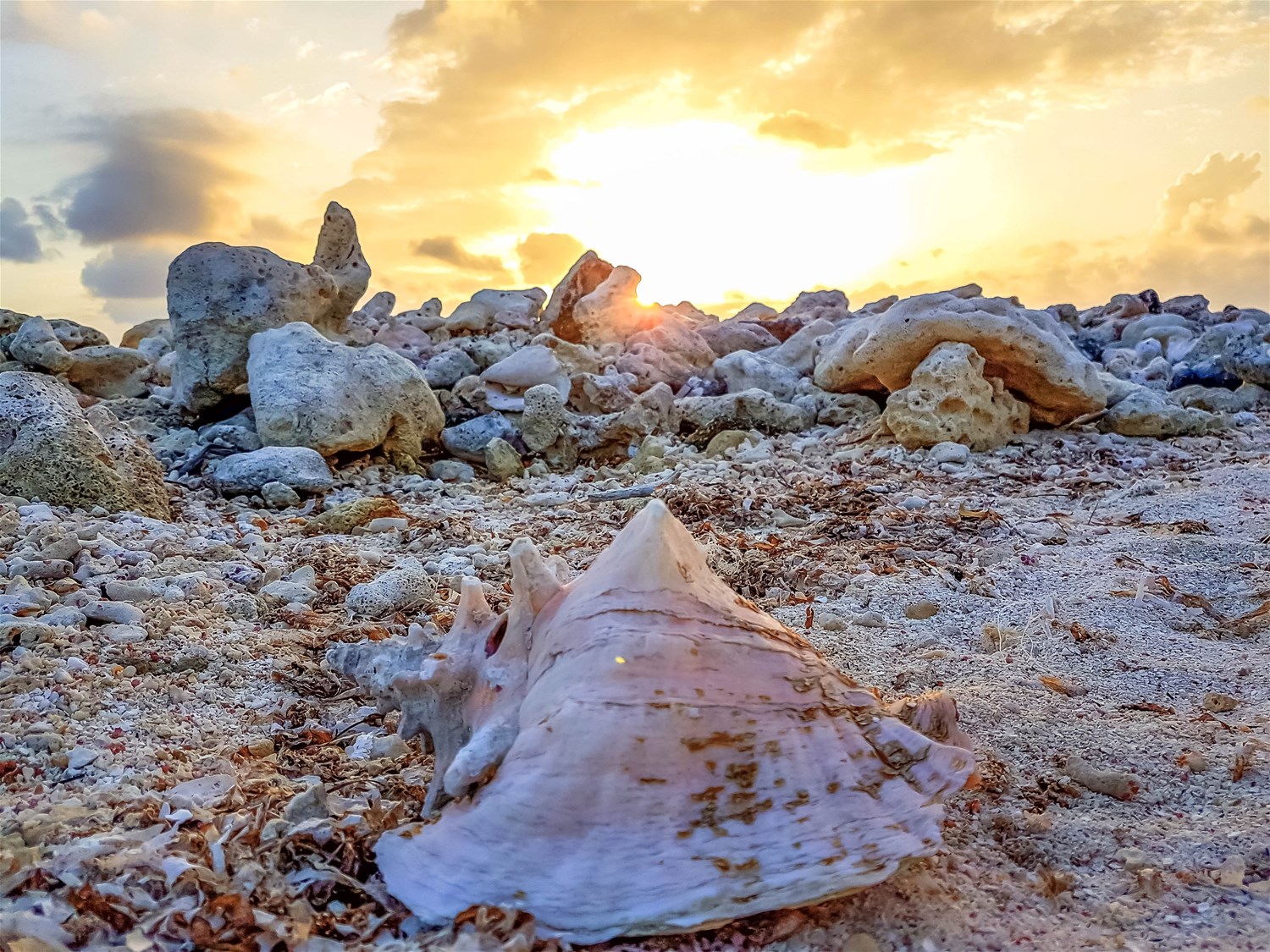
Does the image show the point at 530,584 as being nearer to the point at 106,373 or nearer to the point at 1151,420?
the point at 1151,420

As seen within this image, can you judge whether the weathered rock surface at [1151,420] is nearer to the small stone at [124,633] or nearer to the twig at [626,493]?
the twig at [626,493]

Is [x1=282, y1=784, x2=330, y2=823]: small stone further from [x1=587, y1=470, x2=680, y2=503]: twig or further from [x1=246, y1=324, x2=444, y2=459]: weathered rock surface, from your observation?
[x1=246, y1=324, x2=444, y2=459]: weathered rock surface

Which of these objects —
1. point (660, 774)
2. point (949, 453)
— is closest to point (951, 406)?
point (949, 453)

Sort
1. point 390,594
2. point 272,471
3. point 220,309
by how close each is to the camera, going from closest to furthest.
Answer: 1. point 390,594
2. point 272,471
3. point 220,309

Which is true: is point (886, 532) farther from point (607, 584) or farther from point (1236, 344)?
point (1236, 344)

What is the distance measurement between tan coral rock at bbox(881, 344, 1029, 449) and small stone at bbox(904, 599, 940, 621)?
3.97 meters

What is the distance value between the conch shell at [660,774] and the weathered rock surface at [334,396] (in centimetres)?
589

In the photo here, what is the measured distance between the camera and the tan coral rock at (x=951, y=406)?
24.0ft

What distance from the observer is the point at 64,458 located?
5047 millimetres

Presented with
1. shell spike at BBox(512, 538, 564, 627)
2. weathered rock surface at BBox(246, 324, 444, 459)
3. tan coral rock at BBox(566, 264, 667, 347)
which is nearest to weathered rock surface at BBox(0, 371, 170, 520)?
weathered rock surface at BBox(246, 324, 444, 459)

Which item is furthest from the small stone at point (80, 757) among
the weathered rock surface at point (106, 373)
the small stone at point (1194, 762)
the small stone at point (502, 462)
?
the weathered rock surface at point (106, 373)

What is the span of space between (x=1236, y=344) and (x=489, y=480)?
30.1ft

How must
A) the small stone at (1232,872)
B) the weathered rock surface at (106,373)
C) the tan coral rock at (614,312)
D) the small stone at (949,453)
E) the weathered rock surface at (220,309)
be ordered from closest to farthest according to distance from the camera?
1. the small stone at (1232,872)
2. the small stone at (949,453)
3. the weathered rock surface at (220,309)
4. the weathered rock surface at (106,373)
5. the tan coral rock at (614,312)

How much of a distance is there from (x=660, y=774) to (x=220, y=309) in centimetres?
820
